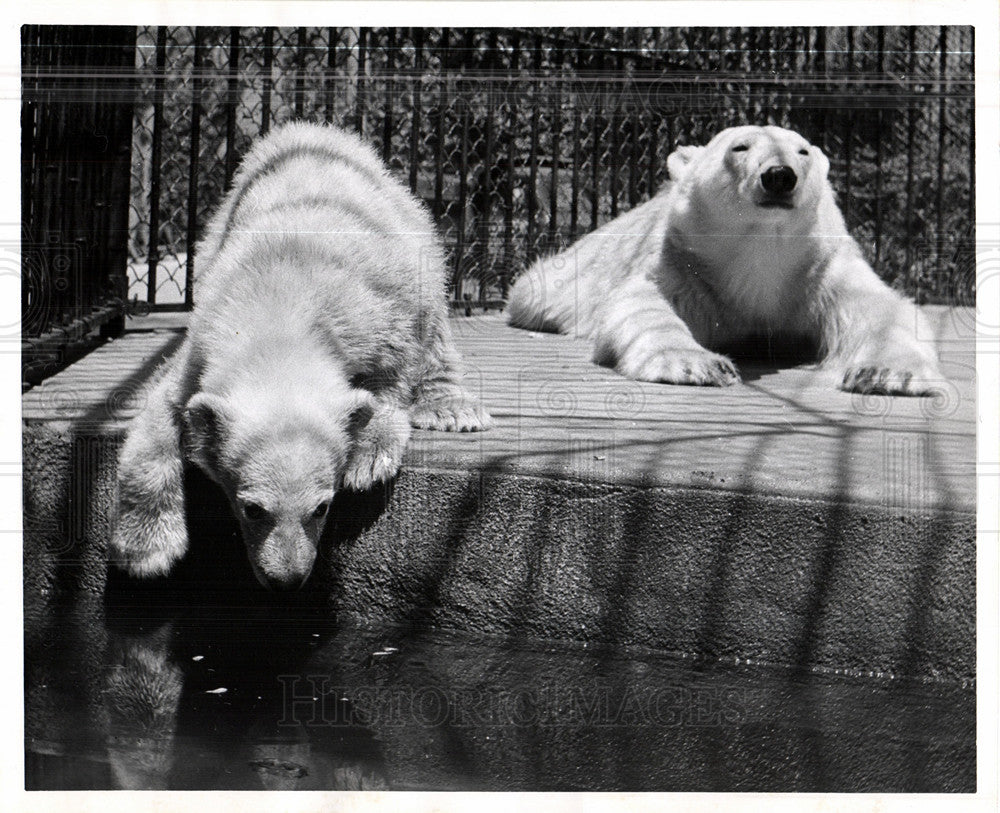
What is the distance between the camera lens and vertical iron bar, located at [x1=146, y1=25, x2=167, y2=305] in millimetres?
3094

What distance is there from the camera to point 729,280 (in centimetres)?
365

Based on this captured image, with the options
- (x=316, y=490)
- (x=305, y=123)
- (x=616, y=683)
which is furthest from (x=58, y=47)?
(x=616, y=683)

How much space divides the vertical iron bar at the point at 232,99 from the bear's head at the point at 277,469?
0.85 meters

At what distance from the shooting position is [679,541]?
8.96 ft

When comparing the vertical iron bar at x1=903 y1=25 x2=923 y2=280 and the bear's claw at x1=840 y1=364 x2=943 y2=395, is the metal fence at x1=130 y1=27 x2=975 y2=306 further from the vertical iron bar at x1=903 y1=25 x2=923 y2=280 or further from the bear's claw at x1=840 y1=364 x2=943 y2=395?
the bear's claw at x1=840 y1=364 x2=943 y2=395

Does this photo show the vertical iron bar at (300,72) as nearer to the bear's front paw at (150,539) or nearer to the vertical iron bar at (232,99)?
the vertical iron bar at (232,99)

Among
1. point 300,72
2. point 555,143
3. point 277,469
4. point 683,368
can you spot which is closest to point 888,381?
point 683,368

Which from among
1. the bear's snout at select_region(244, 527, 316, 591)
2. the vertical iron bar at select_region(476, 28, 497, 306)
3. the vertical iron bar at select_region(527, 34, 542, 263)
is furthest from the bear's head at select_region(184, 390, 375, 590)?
the vertical iron bar at select_region(527, 34, 542, 263)

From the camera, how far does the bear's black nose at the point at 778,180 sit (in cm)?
341

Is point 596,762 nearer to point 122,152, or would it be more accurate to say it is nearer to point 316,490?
point 316,490

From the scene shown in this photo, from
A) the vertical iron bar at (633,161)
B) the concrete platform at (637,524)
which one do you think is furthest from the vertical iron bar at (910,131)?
the vertical iron bar at (633,161)

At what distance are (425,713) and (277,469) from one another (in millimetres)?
693

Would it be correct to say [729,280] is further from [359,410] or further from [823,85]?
[359,410]

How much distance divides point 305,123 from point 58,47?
0.67m
